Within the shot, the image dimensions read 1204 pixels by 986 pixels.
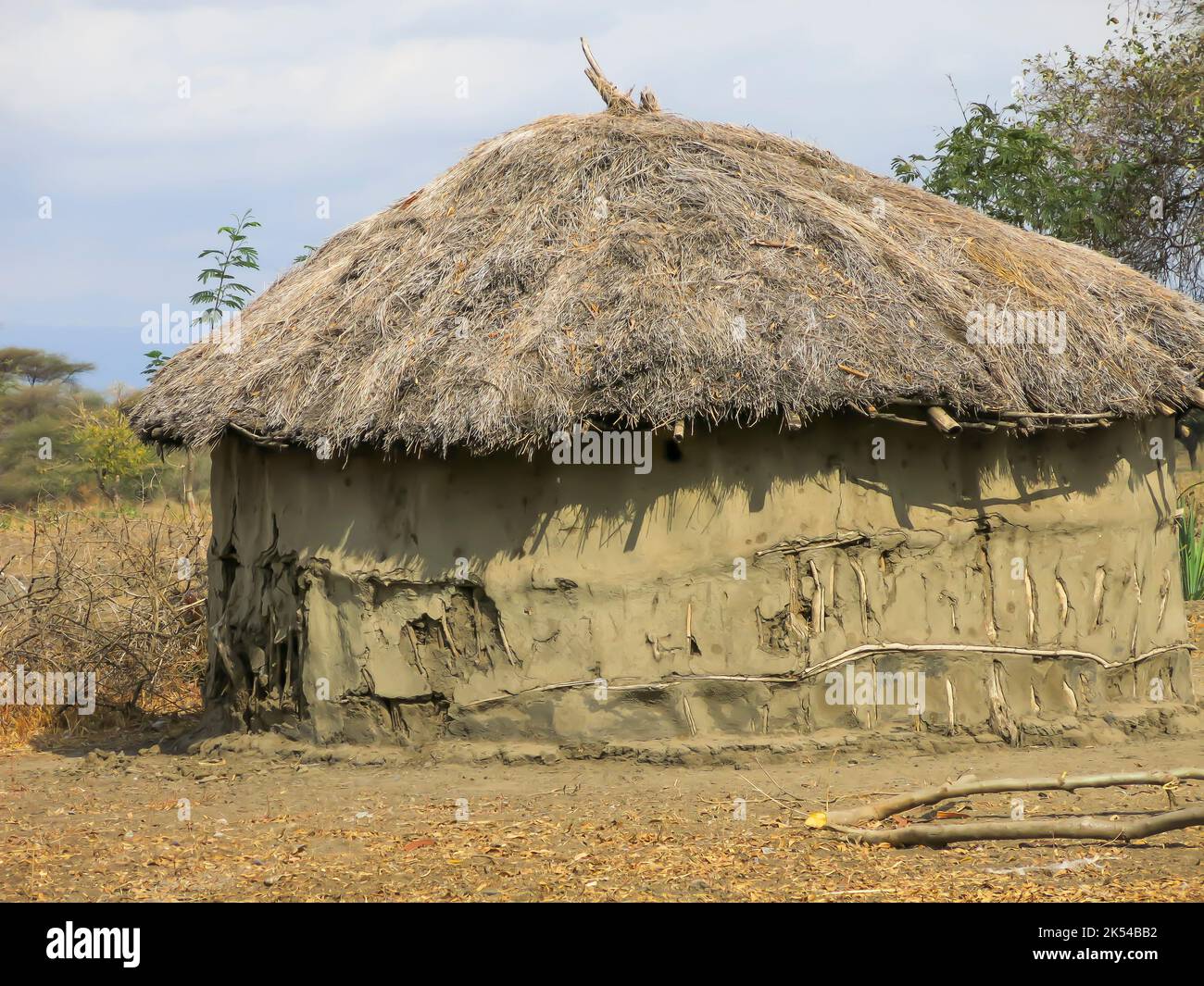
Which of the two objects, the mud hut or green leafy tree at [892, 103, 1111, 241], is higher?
green leafy tree at [892, 103, 1111, 241]

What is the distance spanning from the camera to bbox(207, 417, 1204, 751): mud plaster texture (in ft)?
26.0

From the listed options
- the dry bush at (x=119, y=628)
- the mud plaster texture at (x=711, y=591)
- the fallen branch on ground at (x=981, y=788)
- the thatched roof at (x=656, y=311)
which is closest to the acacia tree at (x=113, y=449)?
the dry bush at (x=119, y=628)

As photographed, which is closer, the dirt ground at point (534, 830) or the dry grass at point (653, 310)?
the dirt ground at point (534, 830)

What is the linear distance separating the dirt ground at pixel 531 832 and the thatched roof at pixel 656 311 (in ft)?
6.64

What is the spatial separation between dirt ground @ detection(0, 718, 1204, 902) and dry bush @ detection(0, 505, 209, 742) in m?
1.86

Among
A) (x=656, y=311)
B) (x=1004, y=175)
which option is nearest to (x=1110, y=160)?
(x=1004, y=175)

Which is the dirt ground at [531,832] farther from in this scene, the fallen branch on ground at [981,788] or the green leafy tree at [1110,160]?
the green leafy tree at [1110,160]

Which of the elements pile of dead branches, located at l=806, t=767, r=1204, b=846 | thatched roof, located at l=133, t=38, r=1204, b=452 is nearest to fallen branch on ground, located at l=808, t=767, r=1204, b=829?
pile of dead branches, located at l=806, t=767, r=1204, b=846

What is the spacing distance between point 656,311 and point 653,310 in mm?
19

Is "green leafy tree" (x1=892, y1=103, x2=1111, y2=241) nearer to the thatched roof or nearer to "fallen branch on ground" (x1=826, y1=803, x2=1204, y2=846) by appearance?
the thatched roof

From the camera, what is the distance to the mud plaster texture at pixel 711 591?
26.0 ft

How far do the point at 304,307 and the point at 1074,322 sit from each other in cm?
514

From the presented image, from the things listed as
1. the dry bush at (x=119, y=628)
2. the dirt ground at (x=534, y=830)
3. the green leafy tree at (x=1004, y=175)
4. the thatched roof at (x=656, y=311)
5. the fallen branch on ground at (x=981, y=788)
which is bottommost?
the dirt ground at (x=534, y=830)

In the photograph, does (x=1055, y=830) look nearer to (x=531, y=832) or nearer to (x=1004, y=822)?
(x=1004, y=822)
